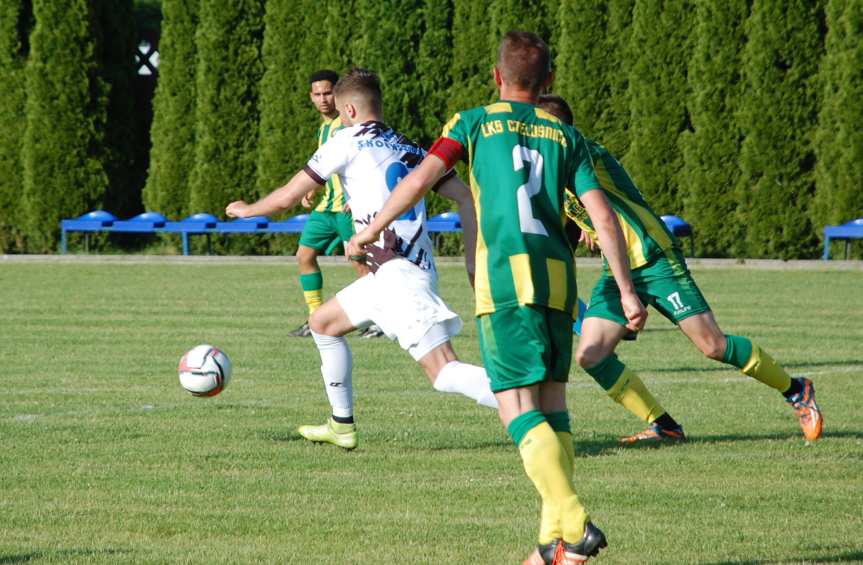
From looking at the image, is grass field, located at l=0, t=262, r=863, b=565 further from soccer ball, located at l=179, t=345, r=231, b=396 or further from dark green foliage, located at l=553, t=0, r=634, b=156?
dark green foliage, located at l=553, t=0, r=634, b=156

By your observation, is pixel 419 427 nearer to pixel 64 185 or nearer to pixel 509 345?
pixel 509 345

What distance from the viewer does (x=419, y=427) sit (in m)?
8.81

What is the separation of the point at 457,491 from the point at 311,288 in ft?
19.3

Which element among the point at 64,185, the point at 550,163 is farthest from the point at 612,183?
the point at 64,185

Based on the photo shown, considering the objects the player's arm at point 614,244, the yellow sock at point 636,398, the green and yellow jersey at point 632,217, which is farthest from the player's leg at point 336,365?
the player's arm at point 614,244

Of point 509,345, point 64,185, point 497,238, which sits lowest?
point 64,185

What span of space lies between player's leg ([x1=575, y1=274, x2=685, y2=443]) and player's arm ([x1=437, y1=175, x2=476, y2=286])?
1550 millimetres

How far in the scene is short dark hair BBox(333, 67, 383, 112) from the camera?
7.75 metres

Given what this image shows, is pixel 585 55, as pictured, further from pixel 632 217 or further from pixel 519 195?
pixel 519 195

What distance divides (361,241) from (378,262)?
1.78 meters

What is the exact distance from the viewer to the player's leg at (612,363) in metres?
8.17

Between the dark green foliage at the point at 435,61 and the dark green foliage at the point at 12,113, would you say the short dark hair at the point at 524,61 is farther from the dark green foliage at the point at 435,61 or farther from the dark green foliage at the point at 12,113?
the dark green foliage at the point at 12,113

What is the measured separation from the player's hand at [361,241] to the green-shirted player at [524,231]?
207 millimetres

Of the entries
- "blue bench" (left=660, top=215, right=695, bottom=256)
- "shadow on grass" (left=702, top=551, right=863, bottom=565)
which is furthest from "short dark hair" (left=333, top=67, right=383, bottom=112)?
"blue bench" (left=660, top=215, right=695, bottom=256)
